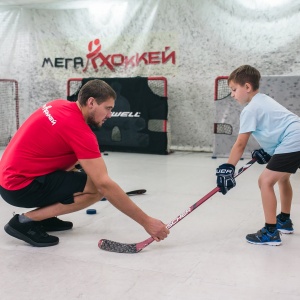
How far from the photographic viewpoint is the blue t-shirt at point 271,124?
2.28 meters

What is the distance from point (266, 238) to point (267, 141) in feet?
1.71

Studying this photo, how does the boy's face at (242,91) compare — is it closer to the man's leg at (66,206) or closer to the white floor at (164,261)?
the white floor at (164,261)

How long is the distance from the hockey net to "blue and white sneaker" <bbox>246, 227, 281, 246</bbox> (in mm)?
5457

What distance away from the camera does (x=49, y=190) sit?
2230mm

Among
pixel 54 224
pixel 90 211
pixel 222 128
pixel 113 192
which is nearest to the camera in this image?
pixel 113 192

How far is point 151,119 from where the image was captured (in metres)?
6.03

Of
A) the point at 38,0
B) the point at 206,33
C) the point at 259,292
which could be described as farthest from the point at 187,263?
the point at 38,0

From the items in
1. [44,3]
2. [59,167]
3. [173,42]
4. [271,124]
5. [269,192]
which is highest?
[44,3]

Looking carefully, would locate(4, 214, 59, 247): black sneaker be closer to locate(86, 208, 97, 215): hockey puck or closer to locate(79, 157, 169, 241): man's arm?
locate(79, 157, 169, 241): man's arm

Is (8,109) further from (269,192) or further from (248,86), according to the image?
(269,192)

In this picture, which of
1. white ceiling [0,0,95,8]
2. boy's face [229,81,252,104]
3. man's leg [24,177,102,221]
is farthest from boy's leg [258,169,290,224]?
white ceiling [0,0,95,8]

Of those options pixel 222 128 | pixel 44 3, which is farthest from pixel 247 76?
pixel 44 3

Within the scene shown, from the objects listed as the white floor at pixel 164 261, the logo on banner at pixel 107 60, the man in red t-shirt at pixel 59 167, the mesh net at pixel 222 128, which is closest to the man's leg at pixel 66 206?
the man in red t-shirt at pixel 59 167

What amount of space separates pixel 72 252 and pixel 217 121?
153 inches
